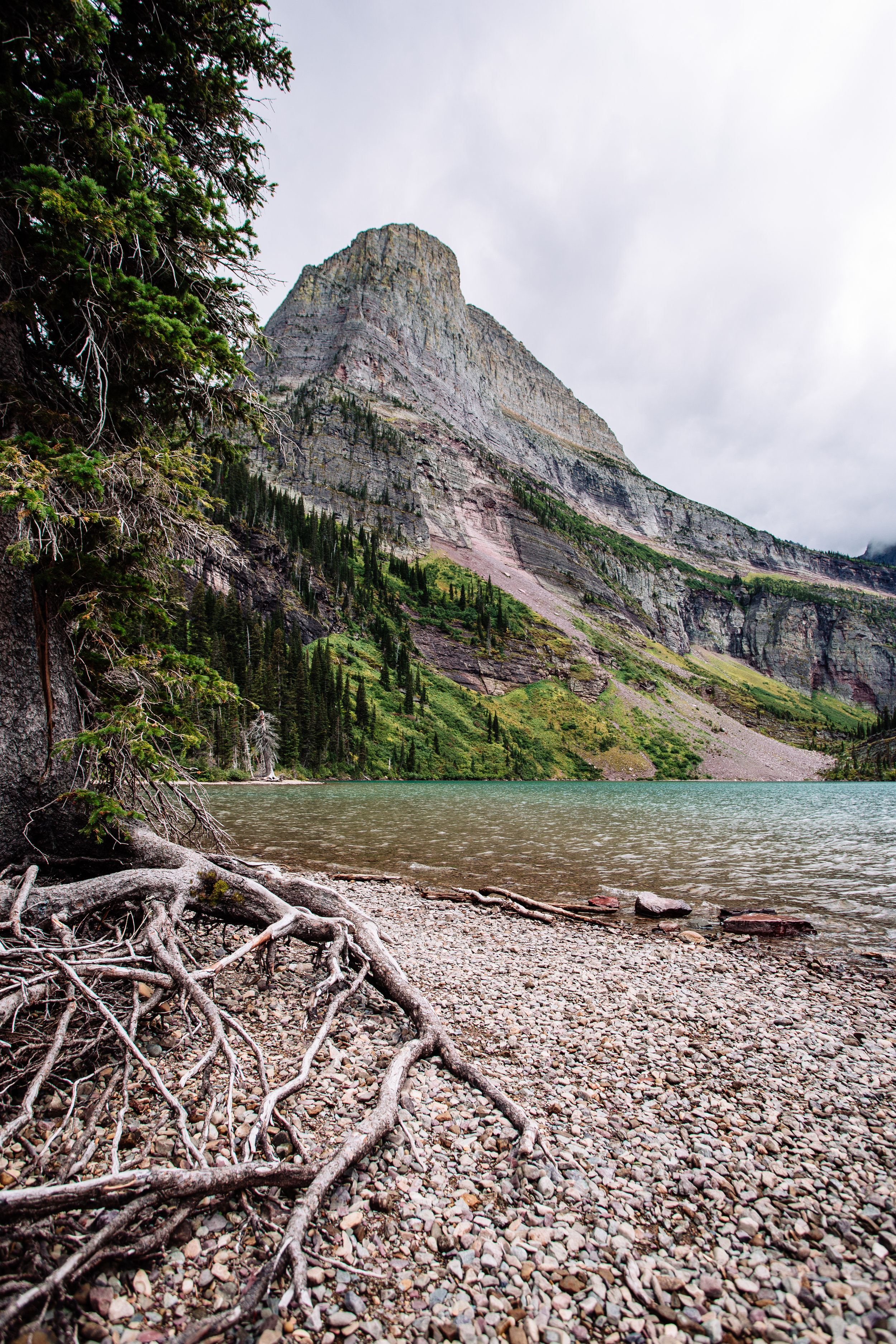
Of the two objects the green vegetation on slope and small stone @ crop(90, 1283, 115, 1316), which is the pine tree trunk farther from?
the green vegetation on slope

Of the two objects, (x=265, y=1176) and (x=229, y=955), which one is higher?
(x=229, y=955)

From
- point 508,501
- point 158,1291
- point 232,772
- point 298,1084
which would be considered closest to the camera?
point 158,1291

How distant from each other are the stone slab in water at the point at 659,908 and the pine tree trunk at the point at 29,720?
38.7 ft

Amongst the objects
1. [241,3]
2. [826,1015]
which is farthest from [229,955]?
[241,3]

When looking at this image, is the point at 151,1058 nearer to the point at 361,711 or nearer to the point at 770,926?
the point at 770,926

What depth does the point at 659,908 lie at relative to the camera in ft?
42.5

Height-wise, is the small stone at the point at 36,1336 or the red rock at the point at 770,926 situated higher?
the small stone at the point at 36,1336

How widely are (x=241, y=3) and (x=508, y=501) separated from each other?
603ft

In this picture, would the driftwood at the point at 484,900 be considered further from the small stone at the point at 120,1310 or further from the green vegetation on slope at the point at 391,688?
the green vegetation on slope at the point at 391,688

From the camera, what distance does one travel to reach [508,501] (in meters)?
184

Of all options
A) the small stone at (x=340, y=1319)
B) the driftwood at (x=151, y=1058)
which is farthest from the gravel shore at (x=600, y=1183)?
the driftwood at (x=151, y=1058)

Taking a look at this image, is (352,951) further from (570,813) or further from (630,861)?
(570,813)

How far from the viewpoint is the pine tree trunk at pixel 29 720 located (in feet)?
20.9

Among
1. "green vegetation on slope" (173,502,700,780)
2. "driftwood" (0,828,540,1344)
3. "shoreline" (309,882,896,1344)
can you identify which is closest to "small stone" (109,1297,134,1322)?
"driftwood" (0,828,540,1344)
